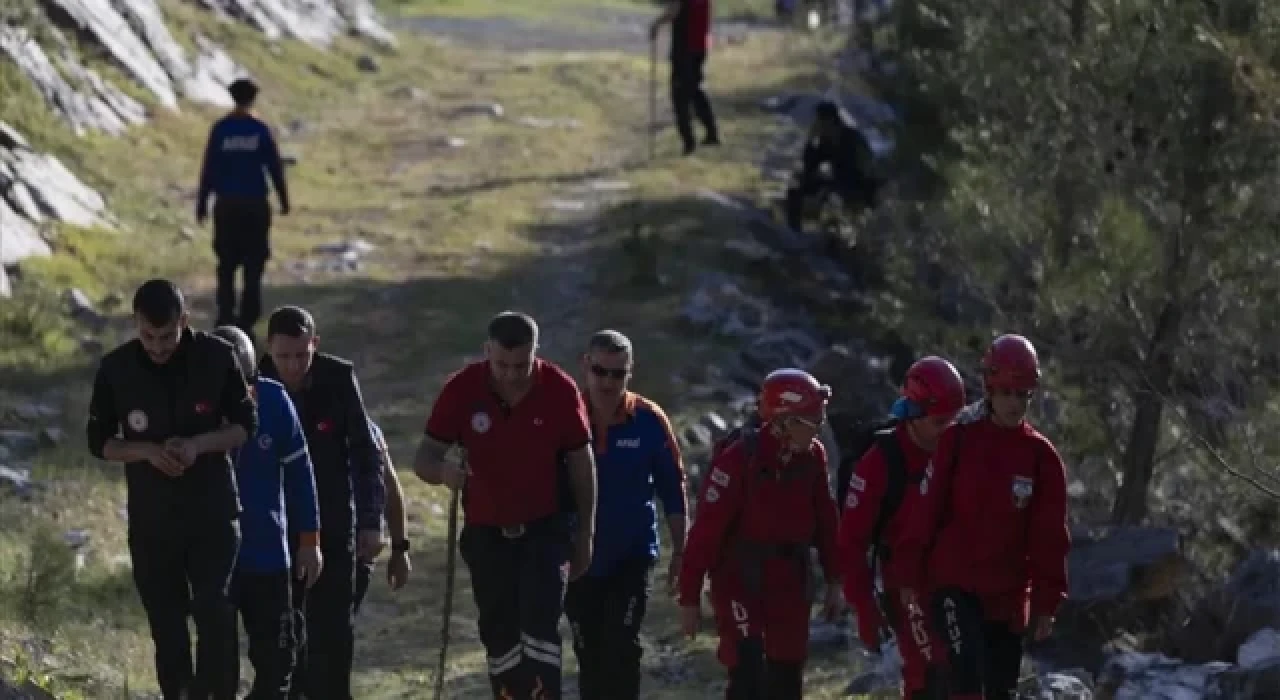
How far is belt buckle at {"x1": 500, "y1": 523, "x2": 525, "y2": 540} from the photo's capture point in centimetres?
822

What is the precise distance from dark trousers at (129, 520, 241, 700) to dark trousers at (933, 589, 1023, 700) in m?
2.48

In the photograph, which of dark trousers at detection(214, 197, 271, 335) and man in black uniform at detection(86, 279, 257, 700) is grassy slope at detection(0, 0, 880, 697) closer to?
dark trousers at detection(214, 197, 271, 335)

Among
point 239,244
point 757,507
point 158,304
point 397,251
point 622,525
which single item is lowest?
point 397,251

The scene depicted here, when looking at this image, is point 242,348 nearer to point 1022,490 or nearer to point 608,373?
point 608,373

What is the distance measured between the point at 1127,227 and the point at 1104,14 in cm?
145

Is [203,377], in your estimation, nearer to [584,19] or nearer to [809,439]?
[809,439]

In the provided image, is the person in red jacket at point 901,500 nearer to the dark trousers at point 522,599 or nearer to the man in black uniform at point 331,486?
the dark trousers at point 522,599

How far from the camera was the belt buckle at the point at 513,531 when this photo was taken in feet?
27.0

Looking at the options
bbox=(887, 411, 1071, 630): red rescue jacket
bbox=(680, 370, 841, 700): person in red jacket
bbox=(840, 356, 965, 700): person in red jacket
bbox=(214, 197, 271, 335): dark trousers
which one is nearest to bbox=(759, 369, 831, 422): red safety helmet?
bbox=(680, 370, 841, 700): person in red jacket

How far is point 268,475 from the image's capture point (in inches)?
316

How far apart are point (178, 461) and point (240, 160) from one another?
29.3 feet

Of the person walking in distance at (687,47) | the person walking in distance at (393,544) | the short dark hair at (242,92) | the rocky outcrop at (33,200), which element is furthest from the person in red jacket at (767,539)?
the person walking in distance at (687,47)

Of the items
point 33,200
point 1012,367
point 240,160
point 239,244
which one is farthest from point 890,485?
point 33,200

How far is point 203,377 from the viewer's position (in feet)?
24.9
